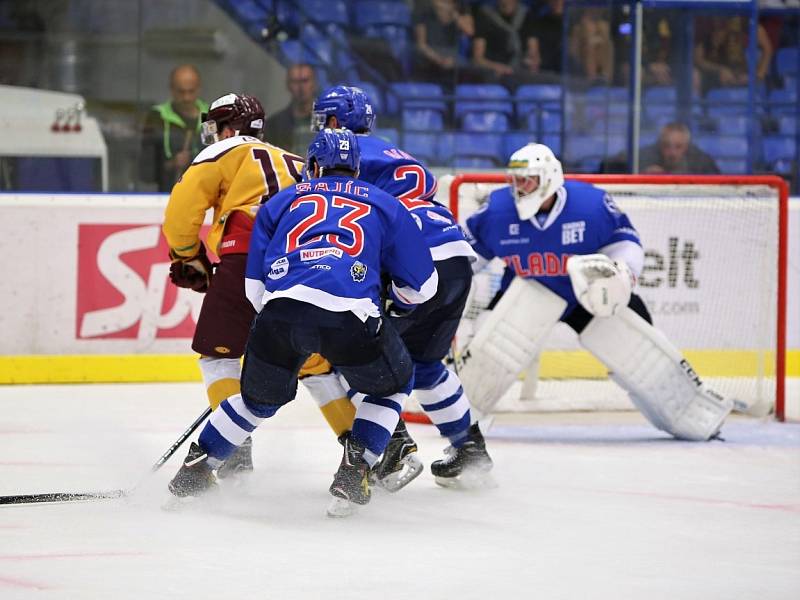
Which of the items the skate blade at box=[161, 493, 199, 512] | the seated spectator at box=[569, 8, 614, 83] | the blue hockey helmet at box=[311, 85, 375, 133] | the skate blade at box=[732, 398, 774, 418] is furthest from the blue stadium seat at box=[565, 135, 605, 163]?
the skate blade at box=[161, 493, 199, 512]

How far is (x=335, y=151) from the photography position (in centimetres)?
322

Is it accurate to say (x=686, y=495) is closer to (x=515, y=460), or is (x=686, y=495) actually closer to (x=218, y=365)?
(x=515, y=460)

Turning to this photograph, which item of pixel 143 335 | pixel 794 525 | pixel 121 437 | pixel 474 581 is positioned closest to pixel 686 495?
pixel 794 525

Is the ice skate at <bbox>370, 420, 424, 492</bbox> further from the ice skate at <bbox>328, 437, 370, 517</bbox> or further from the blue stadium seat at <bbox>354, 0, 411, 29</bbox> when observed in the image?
the blue stadium seat at <bbox>354, 0, 411, 29</bbox>

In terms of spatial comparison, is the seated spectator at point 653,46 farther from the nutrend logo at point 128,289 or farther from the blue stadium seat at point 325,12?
the nutrend logo at point 128,289

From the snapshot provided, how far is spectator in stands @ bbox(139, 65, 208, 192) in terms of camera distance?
6.17m

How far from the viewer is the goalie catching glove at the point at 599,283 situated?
447cm

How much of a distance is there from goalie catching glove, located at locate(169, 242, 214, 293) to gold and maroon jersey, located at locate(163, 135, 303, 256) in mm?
43

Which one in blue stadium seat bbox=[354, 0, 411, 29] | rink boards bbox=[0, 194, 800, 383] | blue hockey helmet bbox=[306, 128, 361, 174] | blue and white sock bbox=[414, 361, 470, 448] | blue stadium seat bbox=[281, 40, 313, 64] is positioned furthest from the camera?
blue stadium seat bbox=[354, 0, 411, 29]

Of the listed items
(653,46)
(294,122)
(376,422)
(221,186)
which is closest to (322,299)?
→ (376,422)

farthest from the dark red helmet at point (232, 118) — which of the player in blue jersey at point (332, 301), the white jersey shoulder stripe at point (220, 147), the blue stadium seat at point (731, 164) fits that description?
the blue stadium seat at point (731, 164)

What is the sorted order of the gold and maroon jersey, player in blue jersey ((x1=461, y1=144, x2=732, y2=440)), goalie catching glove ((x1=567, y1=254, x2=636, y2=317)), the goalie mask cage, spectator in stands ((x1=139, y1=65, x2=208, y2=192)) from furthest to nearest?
spectator in stands ((x1=139, y1=65, x2=208, y2=192)) < the goalie mask cage < player in blue jersey ((x1=461, y1=144, x2=732, y2=440)) < goalie catching glove ((x1=567, y1=254, x2=636, y2=317)) < the gold and maroon jersey

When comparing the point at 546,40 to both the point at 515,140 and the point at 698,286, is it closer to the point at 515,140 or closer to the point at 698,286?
the point at 515,140

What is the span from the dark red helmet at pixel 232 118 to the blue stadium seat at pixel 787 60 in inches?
144
